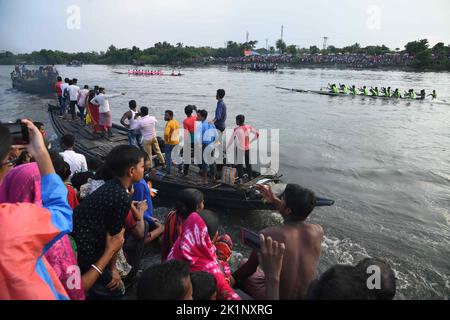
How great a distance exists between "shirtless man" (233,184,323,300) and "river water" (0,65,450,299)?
13.0 feet

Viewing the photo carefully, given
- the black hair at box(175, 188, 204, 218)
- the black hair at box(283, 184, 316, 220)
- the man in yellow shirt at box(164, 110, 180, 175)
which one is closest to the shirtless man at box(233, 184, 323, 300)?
the black hair at box(283, 184, 316, 220)

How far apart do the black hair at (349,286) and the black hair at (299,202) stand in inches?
35.3

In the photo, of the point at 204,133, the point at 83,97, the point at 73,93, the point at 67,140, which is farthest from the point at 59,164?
the point at 73,93

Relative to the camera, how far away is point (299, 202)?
281cm

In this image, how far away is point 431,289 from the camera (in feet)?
19.1

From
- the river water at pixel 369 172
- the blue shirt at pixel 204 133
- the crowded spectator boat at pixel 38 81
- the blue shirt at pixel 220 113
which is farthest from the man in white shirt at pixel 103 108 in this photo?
the crowded spectator boat at pixel 38 81

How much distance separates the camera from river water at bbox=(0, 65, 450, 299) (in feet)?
22.7

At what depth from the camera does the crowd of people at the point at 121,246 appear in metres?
1.50

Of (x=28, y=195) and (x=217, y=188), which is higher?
(x=28, y=195)

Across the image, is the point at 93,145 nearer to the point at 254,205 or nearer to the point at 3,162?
the point at 254,205

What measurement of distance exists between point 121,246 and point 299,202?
65.1 inches

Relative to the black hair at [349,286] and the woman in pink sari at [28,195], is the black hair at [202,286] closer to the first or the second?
the black hair at [349,286]

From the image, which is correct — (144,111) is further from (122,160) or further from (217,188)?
(122,160)

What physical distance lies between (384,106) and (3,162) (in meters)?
29.0
